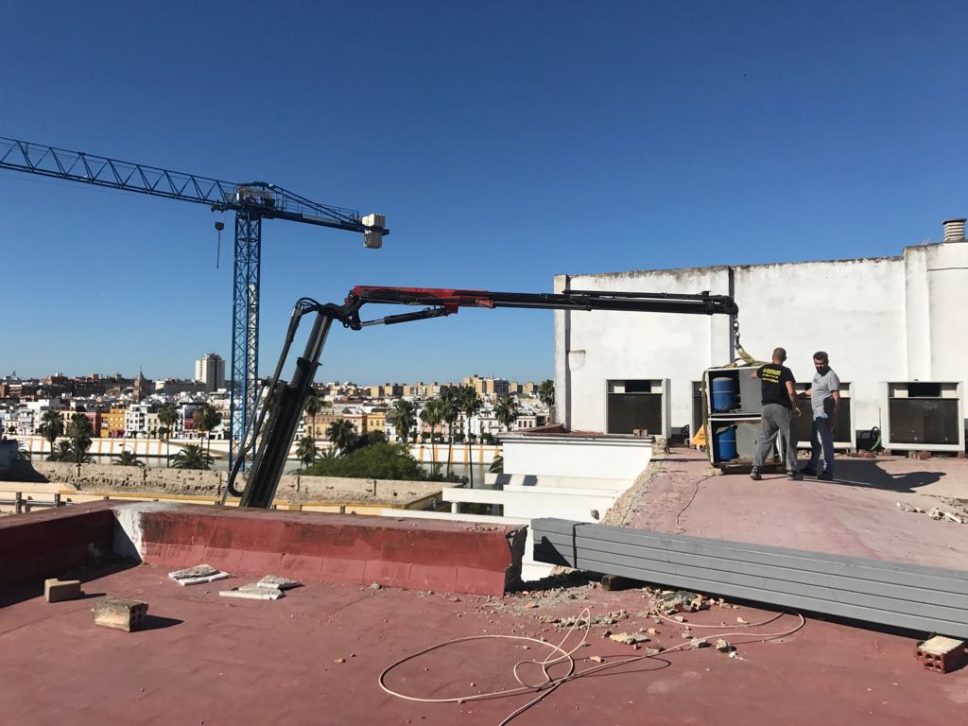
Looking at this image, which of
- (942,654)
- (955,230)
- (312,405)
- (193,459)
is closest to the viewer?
(942,654)

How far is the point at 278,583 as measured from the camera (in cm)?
566

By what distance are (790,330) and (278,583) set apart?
49.2ft

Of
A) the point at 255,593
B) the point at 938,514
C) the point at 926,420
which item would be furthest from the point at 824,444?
the point at 255,593

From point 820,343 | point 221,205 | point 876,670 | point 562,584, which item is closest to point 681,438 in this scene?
point 820,343

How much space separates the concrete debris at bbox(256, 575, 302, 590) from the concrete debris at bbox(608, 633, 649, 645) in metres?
2.99

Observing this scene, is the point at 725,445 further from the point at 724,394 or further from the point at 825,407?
the point at 825,407

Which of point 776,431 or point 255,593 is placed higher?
point 776,431

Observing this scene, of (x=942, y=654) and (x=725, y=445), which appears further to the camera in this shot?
(x=725, y=445)

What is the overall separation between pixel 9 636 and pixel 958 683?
625cm

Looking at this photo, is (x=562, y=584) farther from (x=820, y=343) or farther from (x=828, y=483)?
(x=820, y=343)

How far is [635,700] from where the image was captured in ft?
11.2

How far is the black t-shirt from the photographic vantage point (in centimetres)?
866

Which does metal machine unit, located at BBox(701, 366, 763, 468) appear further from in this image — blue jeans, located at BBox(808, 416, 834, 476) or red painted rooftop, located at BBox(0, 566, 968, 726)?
red painted rooftop, located at BBox(0, 566, 968, 726)

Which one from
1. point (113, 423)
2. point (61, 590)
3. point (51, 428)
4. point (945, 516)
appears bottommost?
point (113, 423)
